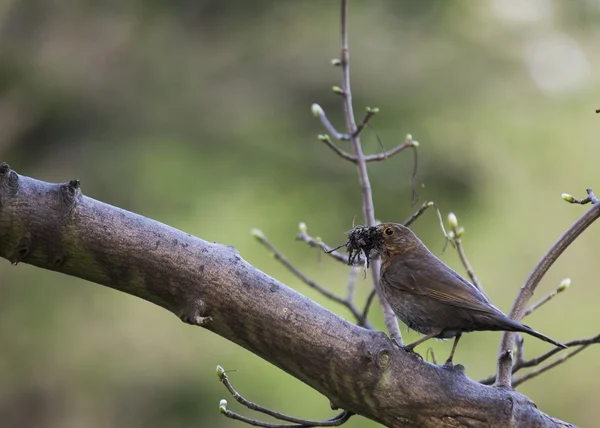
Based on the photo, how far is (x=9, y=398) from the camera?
584 cm

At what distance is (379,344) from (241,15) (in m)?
7.10

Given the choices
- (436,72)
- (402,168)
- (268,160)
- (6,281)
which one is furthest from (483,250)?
(6,281)

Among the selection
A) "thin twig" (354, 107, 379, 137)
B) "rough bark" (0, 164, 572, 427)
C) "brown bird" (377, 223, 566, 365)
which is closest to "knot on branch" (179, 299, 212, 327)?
"rough bark" (0, 164, 572, 427)

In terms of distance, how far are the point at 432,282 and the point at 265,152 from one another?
178 inches

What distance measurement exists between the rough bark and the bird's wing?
1.52ft

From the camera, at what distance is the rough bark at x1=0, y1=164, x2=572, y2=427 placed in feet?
6.60

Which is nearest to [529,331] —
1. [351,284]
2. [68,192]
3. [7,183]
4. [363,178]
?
[363,178]

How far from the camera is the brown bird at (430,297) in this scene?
8.23 feet

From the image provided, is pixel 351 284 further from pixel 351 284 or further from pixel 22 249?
pixel 22 249

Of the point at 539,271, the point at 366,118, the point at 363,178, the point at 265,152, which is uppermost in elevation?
the point at 265,152

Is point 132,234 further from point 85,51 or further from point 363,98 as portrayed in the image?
point 85,51

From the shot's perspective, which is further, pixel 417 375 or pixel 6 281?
pixel 6 281

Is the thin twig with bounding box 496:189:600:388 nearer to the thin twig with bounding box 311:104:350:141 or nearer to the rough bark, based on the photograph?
the rough bark

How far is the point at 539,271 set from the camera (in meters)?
2.30
